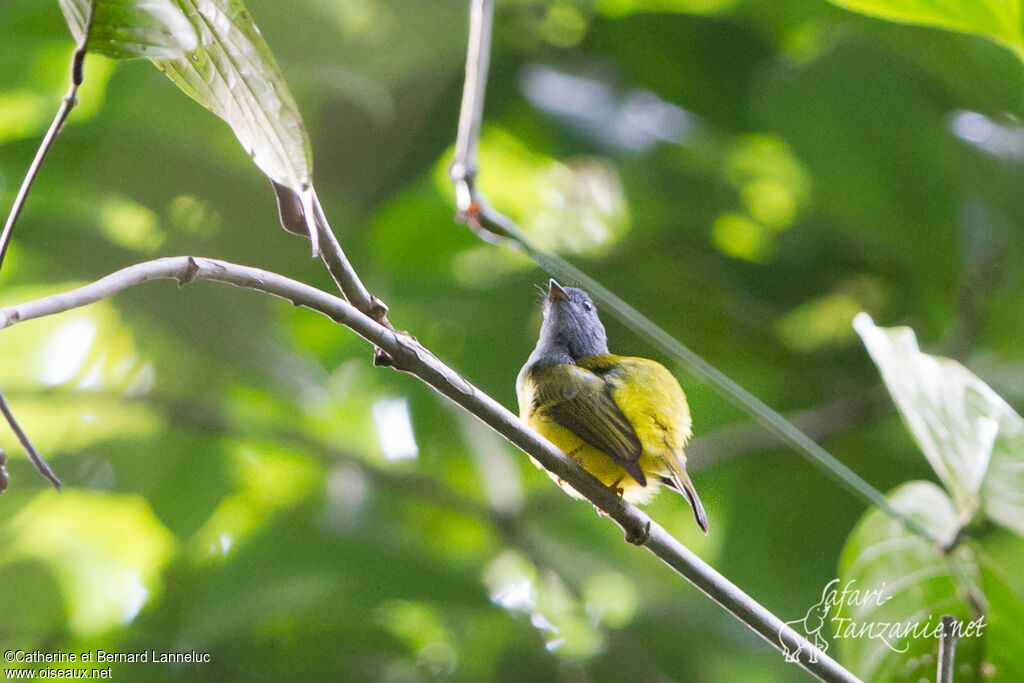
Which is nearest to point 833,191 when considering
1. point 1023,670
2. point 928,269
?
point 928,269

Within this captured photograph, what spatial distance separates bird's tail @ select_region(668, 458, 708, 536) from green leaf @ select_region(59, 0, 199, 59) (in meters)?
0.39

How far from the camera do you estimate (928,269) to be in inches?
51.3

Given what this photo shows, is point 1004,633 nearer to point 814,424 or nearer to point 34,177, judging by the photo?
point 814,424

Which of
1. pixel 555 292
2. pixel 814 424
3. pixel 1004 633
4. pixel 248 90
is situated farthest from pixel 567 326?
pixel 814 424

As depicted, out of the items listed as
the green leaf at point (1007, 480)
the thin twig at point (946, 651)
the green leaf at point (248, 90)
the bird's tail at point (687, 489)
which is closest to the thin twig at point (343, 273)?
the green leaf at point (248, 90)

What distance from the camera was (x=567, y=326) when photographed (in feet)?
1.84

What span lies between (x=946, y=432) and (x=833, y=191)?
0.68 metres

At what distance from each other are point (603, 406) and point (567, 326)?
0.07m

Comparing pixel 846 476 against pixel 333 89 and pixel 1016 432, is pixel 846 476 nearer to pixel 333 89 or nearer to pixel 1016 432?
pixel 1016 432

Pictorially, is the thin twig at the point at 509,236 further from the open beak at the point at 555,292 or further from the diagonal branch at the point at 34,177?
the diagonal branch at the point at 34,177

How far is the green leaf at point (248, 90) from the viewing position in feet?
1.17

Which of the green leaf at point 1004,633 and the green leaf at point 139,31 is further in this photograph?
the green leaf at point 1004,633

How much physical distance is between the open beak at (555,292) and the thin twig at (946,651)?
335mm

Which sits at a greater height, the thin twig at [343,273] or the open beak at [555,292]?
the open beak at [555,292]
